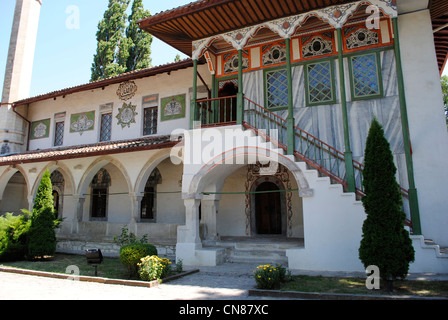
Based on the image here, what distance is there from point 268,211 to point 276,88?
3504mm

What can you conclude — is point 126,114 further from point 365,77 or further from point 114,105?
point 365,77

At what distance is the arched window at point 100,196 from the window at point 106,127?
1405 millimetres

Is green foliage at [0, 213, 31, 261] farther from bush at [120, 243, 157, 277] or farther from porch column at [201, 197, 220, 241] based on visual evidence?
porch column at [201, 197, 220, 241]

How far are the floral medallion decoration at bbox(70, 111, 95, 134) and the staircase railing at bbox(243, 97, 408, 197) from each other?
6771 mm

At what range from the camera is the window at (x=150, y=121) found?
10.9 m

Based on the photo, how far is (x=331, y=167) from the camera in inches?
285

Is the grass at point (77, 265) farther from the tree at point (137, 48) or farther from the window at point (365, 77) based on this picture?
the tree at point (137, 48)

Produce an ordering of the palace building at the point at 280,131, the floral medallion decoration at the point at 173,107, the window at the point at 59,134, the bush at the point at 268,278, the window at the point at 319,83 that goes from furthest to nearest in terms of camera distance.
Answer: the window at the point at 59,134 → the floral medallion decoration at the point at 173,107 → the window at the point at 319,83 → the palace building at the point at 280,131 → the bush at the point at 268,278

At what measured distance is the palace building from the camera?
6.41 m

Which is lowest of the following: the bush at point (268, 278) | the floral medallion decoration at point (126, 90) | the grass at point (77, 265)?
the grass at point (77, 265)

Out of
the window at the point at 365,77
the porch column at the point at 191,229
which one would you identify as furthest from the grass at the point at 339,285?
the window at the point at 365,77

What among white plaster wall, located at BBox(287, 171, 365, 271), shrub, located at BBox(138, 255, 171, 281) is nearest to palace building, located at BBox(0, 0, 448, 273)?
white plaster wall, located at BBox(287, 171, 365, 271)
